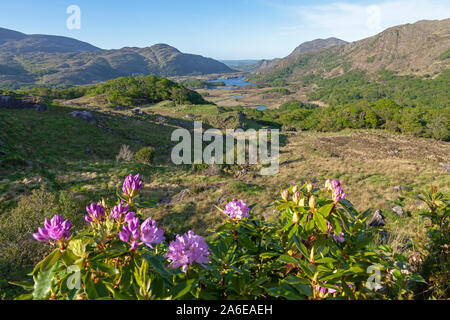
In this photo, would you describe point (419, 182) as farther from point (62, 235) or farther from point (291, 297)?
point (62, 235)

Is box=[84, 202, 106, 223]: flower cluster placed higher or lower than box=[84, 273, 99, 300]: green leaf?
higher

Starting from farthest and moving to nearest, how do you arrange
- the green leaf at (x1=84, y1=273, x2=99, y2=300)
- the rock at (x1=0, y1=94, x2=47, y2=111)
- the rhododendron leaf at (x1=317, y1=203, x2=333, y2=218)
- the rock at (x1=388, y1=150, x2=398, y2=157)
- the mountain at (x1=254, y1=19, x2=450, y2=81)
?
the mountain at (x1=254, y1=19, x2=450, y2=81) → the rock at (x1=0, y1=94, x2=47, y2=111) → the rock at (x1=388, y1=150, x2=398, y2=157) → the rhododendron leaf at (x1=317, y1=203, x2=333, y2=218) → the green leaf at (x1=84, y1=273, x2=99, y2=300)

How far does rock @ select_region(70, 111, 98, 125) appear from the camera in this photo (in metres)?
21.5

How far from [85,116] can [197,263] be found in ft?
82.2

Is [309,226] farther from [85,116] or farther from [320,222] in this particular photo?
[85,116]

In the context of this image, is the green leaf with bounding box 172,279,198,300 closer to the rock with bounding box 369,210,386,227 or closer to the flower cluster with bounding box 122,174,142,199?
the flower cluster with bounding box 122,174,142,199

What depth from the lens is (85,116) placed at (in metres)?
21.8

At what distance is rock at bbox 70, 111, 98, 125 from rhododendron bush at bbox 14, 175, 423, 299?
2371 cm

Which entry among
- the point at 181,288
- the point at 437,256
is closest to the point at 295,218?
the point at 181,288

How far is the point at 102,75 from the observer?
598ft

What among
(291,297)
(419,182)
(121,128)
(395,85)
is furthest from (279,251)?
(395,85)

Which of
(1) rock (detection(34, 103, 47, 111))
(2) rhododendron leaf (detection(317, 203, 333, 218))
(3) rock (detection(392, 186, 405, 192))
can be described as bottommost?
(3) rock (detection(392, 186, 405, 192))

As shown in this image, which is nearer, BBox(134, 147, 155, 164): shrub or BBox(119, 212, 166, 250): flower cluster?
BBox(119, 212, 166, 250): flower cluster

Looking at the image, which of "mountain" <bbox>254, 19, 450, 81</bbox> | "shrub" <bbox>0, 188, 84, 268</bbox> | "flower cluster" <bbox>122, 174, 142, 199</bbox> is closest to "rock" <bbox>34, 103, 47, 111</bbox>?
"shrub" <bbox>0, 188, 84, 268</bbox>
